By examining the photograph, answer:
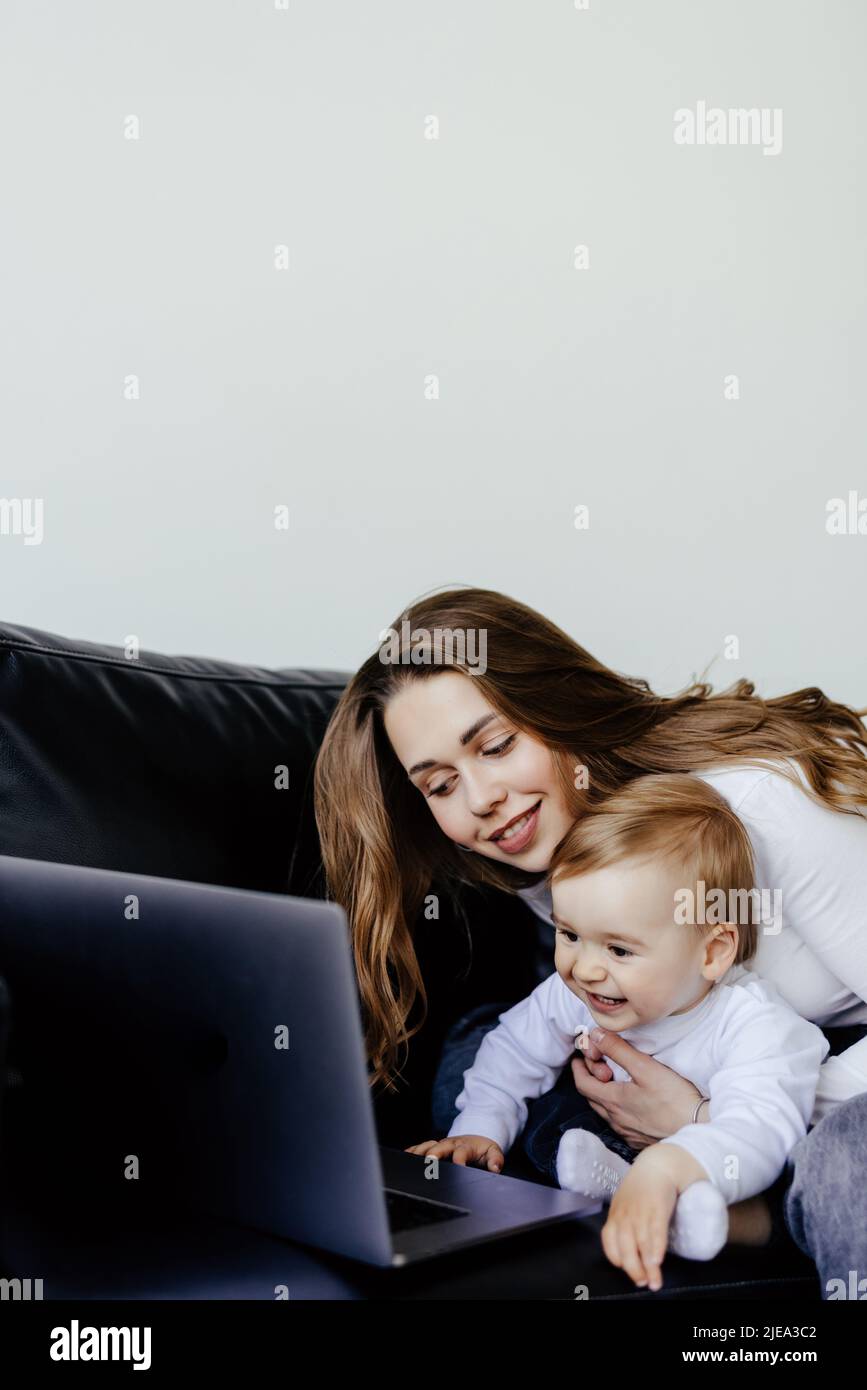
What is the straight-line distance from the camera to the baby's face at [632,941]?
1.35m

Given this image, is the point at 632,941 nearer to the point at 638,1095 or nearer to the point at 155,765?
the point at 638,1095

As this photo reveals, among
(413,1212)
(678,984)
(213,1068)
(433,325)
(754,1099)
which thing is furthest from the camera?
(433,325)

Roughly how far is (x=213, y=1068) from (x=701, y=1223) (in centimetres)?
43

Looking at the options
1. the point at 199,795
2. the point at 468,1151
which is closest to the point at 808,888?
the point at 468,1151

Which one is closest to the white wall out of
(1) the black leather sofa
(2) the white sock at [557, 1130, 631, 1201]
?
(1) the black leather sofa

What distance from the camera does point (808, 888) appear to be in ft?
4.79

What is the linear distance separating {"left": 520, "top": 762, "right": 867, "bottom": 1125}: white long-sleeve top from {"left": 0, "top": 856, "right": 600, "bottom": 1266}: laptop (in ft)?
1.55

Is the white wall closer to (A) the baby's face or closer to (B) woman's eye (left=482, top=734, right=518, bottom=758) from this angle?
(B) woman's eye (left=482, top=734, right=518, bottom=758)

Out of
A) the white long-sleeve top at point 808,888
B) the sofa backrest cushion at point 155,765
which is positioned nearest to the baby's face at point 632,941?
the white long-sleeve top at point 808,888

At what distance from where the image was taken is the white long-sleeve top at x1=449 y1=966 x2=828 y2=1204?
118 centimetres

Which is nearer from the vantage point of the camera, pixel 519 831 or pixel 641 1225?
pixel 641 1225

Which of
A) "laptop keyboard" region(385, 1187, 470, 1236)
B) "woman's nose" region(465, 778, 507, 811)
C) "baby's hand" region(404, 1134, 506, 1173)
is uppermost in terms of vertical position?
"woman's nose" region(465, 778, 507, 811)

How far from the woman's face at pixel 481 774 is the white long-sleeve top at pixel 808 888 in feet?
0.72
